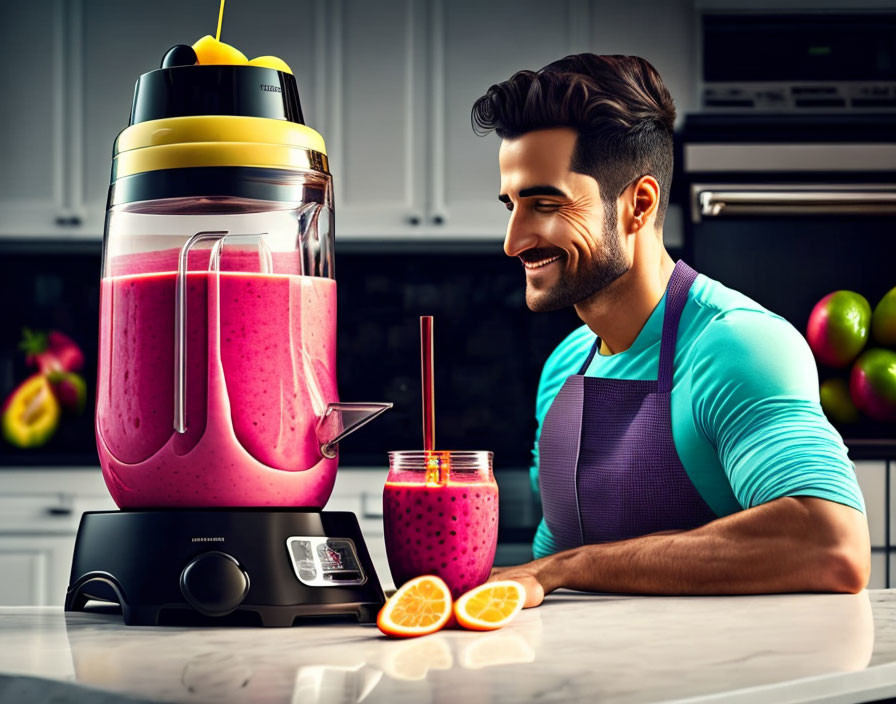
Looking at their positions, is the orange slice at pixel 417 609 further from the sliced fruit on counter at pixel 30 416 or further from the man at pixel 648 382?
the sliced fruit on counter at pixel 30 416

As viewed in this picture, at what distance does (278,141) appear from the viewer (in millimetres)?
859

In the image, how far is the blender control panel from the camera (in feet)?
2.60

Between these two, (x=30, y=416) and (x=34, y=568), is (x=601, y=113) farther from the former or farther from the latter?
(x=30, y=416)

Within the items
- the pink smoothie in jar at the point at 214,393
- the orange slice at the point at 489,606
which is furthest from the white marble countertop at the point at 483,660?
the pink smoothie in jar at the point at 214,393

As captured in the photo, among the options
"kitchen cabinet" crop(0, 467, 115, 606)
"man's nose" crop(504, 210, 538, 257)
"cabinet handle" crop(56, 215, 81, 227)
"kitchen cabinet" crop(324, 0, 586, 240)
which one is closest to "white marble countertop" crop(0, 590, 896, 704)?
"man's nose" crop(504, 210, 538, 257)

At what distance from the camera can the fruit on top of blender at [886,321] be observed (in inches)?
110

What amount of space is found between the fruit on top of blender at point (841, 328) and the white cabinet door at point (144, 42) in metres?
1.54

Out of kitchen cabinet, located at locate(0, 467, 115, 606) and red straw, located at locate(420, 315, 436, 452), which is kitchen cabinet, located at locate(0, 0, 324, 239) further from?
red straw, located at locate(420, 315, 436, 452)

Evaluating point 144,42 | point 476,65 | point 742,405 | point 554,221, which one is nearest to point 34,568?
point 144,42

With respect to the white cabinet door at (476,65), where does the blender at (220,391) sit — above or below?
below

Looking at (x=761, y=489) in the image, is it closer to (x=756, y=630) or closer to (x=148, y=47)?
(x=756, y=630)

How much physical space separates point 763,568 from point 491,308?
2.33 metres

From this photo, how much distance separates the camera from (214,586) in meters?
0.76

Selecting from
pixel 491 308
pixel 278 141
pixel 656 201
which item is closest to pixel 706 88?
pixel 491 308
